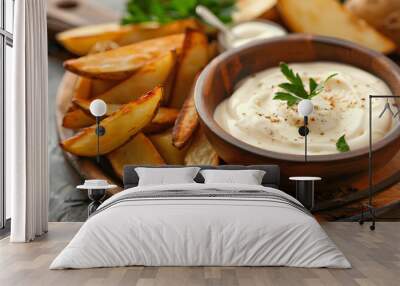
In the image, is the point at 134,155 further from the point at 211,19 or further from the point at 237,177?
the point at 211,19

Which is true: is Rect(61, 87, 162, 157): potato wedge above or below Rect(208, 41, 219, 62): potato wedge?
below

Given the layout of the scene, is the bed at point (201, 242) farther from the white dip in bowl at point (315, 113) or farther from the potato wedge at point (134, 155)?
the potato wedge at point (134, 155)

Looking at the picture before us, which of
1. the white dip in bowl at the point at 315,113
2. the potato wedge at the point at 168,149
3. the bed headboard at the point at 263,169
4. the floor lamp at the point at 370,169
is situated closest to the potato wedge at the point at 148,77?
the potato wedge at the point at 168,149

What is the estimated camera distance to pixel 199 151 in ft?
18.6

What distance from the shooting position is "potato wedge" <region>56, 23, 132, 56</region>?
236 inches

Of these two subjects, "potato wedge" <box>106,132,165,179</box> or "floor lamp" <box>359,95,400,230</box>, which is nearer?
"floor lamp" <box>359,95,400,230</box>

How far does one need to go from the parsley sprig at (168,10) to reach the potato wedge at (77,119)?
964 mm

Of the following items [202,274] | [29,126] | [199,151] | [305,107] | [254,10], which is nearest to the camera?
[202,274]

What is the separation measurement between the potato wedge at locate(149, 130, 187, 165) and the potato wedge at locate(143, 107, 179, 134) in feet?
0.19

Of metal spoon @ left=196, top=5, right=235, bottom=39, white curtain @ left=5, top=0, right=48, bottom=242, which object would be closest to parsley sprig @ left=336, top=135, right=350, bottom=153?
metal spoon @ left=196, top=5, right=235, bottom=39

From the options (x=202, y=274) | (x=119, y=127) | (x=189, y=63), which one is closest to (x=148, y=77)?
(x=189, y=63)

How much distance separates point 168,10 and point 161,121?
107cm

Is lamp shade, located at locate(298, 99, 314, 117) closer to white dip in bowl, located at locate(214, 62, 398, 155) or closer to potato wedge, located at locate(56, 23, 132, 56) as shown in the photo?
white dip in bowl, located at locate(214, 62, 398, 155)

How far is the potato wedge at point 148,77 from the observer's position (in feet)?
18.7
